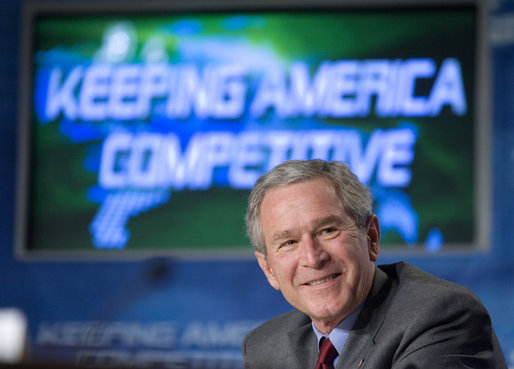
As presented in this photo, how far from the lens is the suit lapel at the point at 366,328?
6.20 ft

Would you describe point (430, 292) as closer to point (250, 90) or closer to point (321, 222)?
point (321, 222)

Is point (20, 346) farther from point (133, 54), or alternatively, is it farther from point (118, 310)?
point (133, 54)

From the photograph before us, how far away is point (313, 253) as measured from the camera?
195 centimetres

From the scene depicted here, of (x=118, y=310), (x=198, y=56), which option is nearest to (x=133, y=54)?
(x=198, y=56)

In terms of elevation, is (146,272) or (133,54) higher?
(133,54)

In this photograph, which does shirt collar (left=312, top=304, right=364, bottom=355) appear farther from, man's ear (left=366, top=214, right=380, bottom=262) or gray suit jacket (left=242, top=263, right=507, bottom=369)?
man's ear (left=366, top=214, right=380, bottom=262)

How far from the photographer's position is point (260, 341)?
7.58 feet

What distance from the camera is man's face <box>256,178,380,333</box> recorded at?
6.42 ft

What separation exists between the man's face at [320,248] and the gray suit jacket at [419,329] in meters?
0.08

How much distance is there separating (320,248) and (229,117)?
2.42 metres

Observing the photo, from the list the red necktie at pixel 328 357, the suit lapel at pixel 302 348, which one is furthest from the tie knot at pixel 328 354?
the suit lapel at pixel 302 348

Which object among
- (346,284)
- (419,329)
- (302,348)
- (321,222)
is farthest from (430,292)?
(302,348)

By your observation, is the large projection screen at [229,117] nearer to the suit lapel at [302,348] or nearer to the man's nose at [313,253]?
the suit lapel at [302,348]

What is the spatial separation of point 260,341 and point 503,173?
2.37 metres
